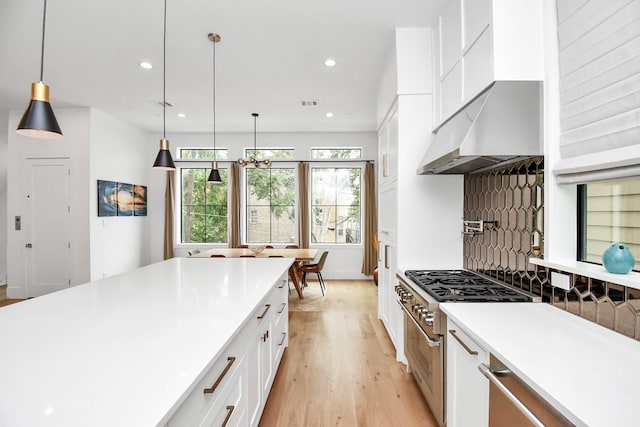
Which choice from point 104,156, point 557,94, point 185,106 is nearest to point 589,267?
point 557,94

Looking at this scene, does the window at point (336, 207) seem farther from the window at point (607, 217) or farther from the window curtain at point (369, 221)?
the window at point (607, 217)

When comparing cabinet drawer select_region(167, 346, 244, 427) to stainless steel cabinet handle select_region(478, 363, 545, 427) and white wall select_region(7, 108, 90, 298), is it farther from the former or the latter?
white wall select_region(7, 108, 90, 298)

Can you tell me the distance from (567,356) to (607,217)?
0.79 metres

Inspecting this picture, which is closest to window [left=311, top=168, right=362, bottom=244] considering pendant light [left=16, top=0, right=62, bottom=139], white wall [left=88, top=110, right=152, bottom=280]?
white wall [left=88, top=110, right=152, bottom=280]

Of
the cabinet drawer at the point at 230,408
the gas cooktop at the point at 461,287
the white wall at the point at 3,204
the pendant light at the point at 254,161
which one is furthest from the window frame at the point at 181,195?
the cabinet drawer at the point at 230,408

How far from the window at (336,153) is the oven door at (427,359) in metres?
4.66

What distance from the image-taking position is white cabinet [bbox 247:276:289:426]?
64.9 inches

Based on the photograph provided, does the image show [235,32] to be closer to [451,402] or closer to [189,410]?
[189,410]

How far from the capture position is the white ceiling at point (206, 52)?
105 inches

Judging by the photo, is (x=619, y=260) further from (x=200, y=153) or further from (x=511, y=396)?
(x=200, y=153)

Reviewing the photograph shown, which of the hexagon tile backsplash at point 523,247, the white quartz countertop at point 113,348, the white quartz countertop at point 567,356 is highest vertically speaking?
the hexagon tile backsplash at point 523,247

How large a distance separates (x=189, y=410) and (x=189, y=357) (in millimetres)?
137

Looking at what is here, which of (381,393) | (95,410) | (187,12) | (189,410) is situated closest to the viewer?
(95,410)

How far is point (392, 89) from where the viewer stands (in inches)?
Answer: 119
